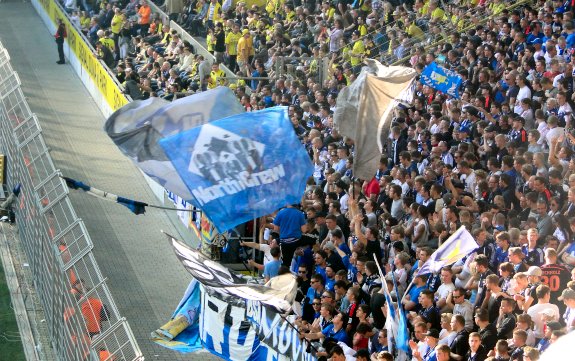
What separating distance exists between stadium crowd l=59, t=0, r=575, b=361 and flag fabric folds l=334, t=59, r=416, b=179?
1.62ft

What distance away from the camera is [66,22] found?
3372 centimetres

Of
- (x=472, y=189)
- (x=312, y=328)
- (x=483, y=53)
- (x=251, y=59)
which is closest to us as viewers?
(x=312, y=328)

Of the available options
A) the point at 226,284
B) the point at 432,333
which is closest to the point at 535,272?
the point at 432,333

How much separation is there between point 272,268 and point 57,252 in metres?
3.09

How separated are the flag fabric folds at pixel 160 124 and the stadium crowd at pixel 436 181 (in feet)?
6.01

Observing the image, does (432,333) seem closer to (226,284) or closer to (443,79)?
(226,284)

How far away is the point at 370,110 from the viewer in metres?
15.8

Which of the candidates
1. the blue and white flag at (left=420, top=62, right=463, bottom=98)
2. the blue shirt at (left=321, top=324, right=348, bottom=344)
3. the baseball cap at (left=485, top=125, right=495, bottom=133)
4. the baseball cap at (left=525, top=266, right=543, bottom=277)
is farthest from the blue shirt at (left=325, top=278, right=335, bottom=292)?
the blue and white flag at (left=420, top=62, right=463, bottom=98)

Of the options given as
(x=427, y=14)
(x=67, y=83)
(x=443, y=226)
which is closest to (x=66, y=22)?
(x=67, y=83)

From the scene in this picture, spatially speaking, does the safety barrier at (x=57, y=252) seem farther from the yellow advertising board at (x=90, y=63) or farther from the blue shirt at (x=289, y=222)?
the yellow advertising board at (x=90, y=63)

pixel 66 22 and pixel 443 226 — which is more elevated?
pixel 443 226

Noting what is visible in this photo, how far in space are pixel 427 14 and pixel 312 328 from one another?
13.9 meters

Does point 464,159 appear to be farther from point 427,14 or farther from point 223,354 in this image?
point 427,14

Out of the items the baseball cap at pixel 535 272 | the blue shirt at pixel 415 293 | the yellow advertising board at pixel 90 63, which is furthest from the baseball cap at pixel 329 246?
the yellow advertising board at pixel 90 63
